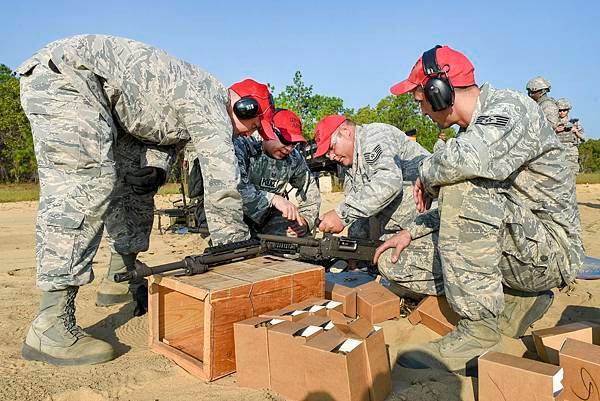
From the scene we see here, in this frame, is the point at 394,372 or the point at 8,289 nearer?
the point at 394,372

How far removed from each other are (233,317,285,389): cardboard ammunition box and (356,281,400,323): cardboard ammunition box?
3.58ft

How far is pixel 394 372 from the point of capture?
Result: 8.34ft

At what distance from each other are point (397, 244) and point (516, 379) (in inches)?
60.1

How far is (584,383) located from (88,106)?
297 centimetres

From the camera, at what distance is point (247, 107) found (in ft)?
11.1

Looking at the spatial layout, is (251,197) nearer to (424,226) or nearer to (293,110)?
(424,226)

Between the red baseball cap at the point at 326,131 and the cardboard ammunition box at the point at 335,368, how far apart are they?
2.61 metres

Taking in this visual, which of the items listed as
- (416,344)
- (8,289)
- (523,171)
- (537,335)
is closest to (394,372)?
(416,344)

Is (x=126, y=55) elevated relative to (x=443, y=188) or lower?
elevated

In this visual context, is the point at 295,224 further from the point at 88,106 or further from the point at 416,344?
the point at 88,106

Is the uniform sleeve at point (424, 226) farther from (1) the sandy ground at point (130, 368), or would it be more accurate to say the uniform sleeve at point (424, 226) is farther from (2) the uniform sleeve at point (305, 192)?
(2) the uniform sleeve at point (305, 192)

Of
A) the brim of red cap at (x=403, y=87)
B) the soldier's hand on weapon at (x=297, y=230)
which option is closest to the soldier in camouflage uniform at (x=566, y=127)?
the soldier's hand on weapon at (x=297, y=230)

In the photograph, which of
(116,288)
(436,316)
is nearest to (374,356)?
(436,316)

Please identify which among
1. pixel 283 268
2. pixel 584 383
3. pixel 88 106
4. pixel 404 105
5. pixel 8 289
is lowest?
pixel 8 289
